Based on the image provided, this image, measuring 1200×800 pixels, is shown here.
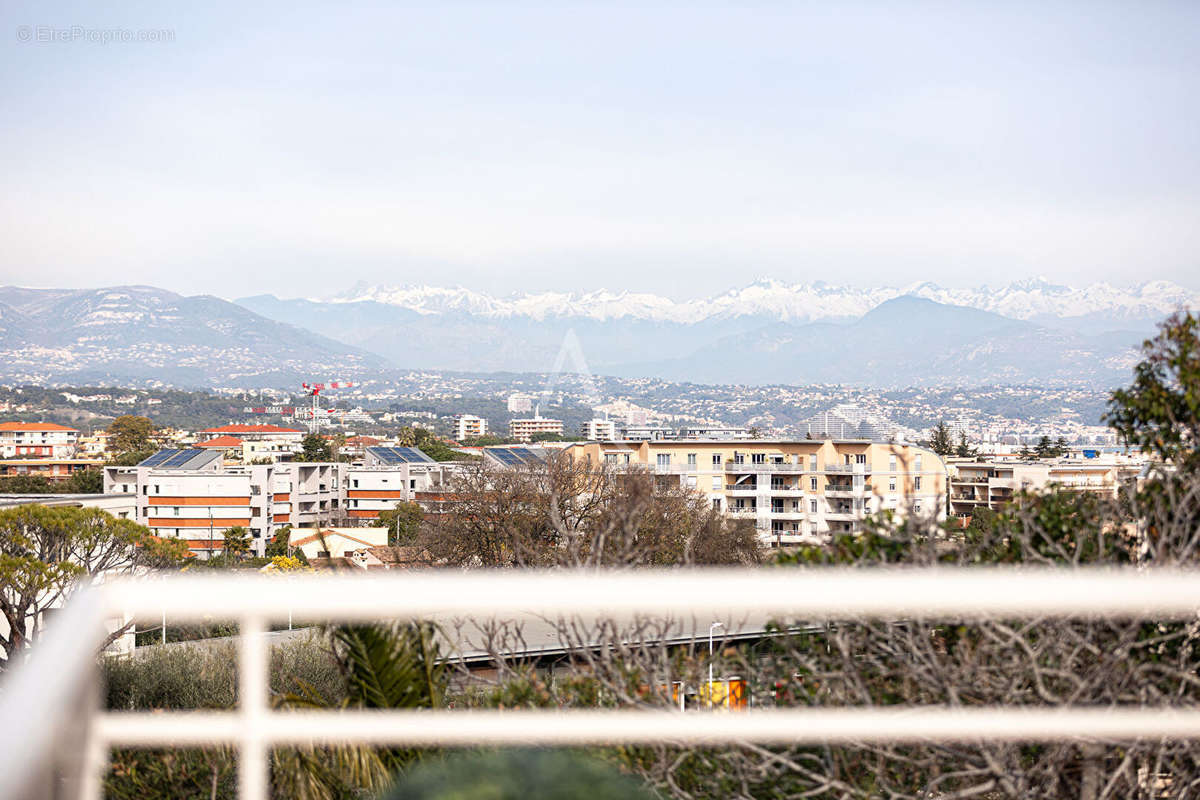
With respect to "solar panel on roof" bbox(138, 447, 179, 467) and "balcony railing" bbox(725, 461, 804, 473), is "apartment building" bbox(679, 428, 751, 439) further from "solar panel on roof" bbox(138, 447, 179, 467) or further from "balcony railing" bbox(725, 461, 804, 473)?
"solar panel on roof" bbox(138, 447, 179, 467)

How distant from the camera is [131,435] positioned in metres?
82.9

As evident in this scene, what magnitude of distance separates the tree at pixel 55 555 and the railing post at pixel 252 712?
12899 mm

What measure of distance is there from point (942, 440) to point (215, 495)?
133 feet

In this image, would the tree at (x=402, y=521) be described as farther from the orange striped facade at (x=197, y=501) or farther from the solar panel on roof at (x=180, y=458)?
the solar panel on roof at (x=180, y=458)

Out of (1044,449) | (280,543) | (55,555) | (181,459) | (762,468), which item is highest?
(55,555)

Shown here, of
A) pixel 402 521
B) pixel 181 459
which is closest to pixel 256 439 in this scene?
pixel 181 459

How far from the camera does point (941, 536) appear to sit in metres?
2.99

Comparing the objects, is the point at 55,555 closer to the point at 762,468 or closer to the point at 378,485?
the point at 762,468

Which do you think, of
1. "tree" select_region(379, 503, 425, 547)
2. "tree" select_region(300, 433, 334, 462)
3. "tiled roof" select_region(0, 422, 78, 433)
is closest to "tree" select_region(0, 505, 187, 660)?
"tree" select_region(379, 503, 425, 547)

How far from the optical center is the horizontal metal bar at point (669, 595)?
4.49ft

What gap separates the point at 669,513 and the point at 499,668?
1866 centimetres

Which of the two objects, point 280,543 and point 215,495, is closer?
point 280,543

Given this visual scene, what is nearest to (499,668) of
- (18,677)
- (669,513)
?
(18,677)

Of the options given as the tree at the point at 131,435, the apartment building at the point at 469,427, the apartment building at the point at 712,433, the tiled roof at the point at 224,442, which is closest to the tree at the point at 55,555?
the apartment building at the point at 712,433
